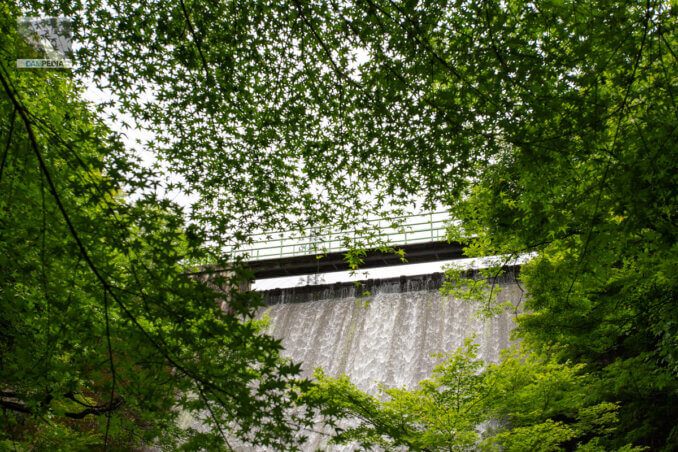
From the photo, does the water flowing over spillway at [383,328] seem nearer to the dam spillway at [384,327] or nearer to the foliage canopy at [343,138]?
the dam spillway at [384,327]

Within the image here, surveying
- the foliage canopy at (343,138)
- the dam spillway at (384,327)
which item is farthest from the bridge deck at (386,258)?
the foliage canopy at (343,138)

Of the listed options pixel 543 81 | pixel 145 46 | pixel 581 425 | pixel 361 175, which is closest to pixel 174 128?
pixel 145 46

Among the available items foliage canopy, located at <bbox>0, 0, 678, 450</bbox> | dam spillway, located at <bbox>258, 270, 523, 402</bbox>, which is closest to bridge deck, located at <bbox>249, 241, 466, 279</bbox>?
dam spillway, located at <bbox>258, 270, 523, 402</bbox>

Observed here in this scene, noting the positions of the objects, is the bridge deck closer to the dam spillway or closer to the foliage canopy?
the dam spillway

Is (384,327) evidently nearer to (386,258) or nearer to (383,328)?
(383,328)

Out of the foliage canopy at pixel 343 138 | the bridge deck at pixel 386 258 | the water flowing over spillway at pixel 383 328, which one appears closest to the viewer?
the foliage canopy at pixel 343 138

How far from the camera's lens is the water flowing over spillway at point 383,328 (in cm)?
1349

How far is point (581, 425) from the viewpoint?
7293 mm

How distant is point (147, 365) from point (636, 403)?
7872 millimetres

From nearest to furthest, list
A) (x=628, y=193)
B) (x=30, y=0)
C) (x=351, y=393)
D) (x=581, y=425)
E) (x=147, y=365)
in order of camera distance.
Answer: (x=147, y=365)
(x=628, y=193)
(x=30, y=0)
(x=581, y=425)
(x=351, y=393)

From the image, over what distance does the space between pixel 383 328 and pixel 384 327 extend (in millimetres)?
50

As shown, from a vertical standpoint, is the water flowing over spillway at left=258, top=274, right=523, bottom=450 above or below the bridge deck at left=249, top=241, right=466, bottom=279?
below

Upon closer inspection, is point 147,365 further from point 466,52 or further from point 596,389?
point 596,389

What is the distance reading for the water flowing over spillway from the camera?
531 inches
